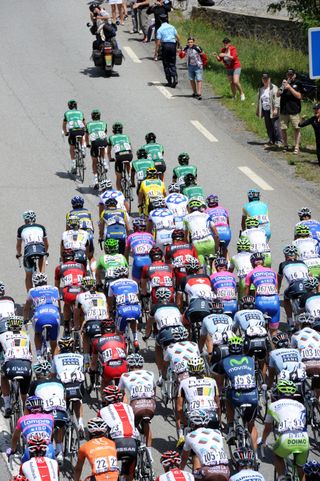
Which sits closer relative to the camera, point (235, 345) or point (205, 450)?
point (205, 450)

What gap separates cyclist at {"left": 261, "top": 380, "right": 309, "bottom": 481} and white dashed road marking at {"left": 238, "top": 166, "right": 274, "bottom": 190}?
44.2ft

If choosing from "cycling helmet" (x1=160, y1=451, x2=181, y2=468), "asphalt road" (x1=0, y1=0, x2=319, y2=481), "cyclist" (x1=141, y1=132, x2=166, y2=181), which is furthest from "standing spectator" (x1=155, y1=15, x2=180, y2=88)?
"cycling helmet" (x1=160, y1=451, x2=181, y2=468)

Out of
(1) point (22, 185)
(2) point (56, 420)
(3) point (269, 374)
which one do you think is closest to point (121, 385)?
(2) point (56, 420)

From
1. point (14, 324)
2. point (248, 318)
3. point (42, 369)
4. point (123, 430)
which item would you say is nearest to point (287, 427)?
point (123, 430)

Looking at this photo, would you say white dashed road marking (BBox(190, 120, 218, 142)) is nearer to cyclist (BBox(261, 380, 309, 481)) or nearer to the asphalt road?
the asphalt road

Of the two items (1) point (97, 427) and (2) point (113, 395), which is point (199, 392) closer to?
(2) point (113, 395)

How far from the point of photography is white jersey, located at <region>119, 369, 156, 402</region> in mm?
17312

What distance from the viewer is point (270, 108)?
A: 104ft

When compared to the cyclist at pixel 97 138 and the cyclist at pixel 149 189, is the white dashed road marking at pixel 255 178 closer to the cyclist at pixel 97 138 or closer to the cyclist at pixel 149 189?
the cyclist at pixel 97 138

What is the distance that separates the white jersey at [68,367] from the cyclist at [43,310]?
179cm

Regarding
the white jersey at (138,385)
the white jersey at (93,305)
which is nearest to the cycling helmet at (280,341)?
the white jersey at (138,385)

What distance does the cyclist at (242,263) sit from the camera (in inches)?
845

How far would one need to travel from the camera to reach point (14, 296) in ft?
79.2

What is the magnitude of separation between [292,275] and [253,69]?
18571 millimetres
